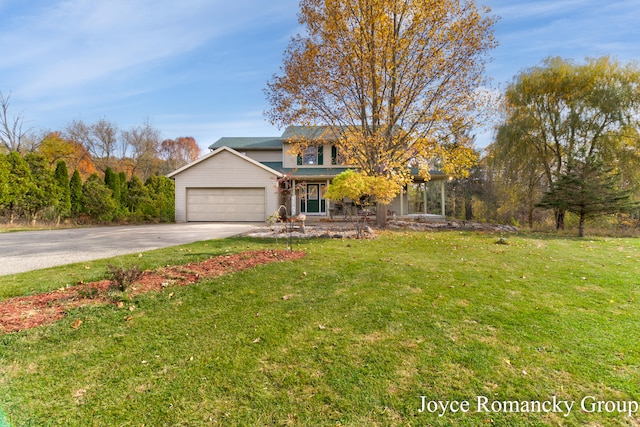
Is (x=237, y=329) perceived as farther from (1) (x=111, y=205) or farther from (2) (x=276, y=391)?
(1) (x=111, y=205)

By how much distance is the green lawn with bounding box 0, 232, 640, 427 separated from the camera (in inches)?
76.4

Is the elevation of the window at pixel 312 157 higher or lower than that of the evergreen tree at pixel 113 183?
higher

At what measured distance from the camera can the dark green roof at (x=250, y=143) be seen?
2078 cm

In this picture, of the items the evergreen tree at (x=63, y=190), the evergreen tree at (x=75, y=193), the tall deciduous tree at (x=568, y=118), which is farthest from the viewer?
the evergreen tree at (x=75, y=193)

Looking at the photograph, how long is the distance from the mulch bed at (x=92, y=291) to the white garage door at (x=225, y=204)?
11.6 m

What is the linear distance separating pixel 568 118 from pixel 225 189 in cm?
1960

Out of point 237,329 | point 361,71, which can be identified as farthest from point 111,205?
point 237,329

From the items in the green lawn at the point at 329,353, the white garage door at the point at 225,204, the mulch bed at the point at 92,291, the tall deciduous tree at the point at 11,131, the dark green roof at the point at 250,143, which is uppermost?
the tall deciduous tree at the point at 11,131

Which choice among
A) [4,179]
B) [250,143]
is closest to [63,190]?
[4,179]

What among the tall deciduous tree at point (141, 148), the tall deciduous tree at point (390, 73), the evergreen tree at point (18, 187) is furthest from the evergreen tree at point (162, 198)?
the tall deciduous tree at point (141, 148)

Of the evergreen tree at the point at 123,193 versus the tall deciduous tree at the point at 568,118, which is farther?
the evergreen tree at the point at 123,193

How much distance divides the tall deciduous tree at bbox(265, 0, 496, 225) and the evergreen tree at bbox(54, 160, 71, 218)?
39.2 ft

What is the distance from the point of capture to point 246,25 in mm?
10578

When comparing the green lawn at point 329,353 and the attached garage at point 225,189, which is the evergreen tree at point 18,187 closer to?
the attached garage at point 225,189
